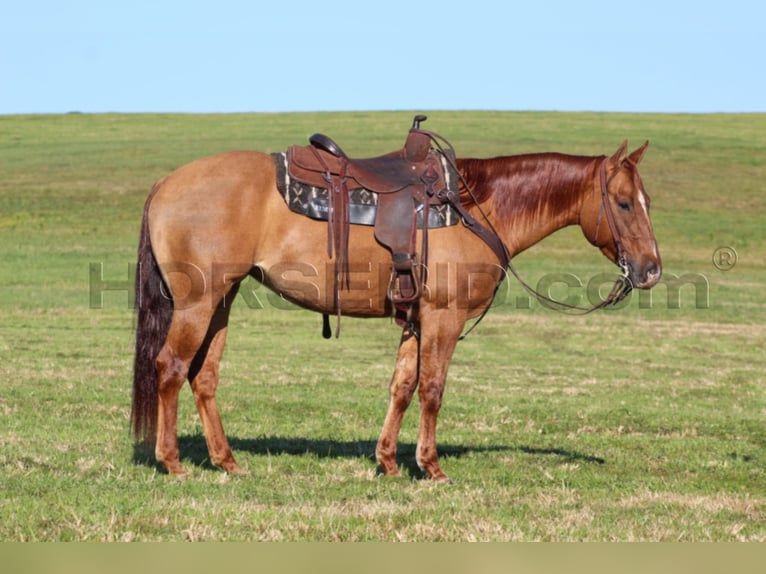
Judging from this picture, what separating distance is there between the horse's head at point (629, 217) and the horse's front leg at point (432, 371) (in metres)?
1.42

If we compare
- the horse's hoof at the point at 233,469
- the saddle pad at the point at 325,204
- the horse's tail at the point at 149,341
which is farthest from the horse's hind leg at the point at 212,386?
the saddle pad at the point at 325,204

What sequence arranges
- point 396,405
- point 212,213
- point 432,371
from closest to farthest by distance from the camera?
1. point 212,213
2. point 432,371
3. point 396,405

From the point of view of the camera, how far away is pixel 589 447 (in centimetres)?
973

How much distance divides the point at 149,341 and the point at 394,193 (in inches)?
86.1

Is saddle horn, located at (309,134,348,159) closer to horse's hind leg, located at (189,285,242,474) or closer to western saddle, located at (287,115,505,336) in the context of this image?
western saddle, located at (287,115,505,336)

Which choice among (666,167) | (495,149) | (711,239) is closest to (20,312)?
(711,239)

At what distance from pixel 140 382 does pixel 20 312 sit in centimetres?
1598

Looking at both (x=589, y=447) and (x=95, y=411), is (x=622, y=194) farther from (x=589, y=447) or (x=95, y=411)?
(x=95, y=411)

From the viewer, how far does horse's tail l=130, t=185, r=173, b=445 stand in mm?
7969

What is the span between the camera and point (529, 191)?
831 cm

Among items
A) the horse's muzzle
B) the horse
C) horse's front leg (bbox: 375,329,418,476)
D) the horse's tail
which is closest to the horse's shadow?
horse's front leg (bbox: 375,329,418,476)

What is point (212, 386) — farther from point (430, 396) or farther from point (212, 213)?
point (430, 396)

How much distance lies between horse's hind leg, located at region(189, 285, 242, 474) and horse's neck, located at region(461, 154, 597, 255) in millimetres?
2140

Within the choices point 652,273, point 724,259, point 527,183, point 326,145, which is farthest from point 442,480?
point 724,259
